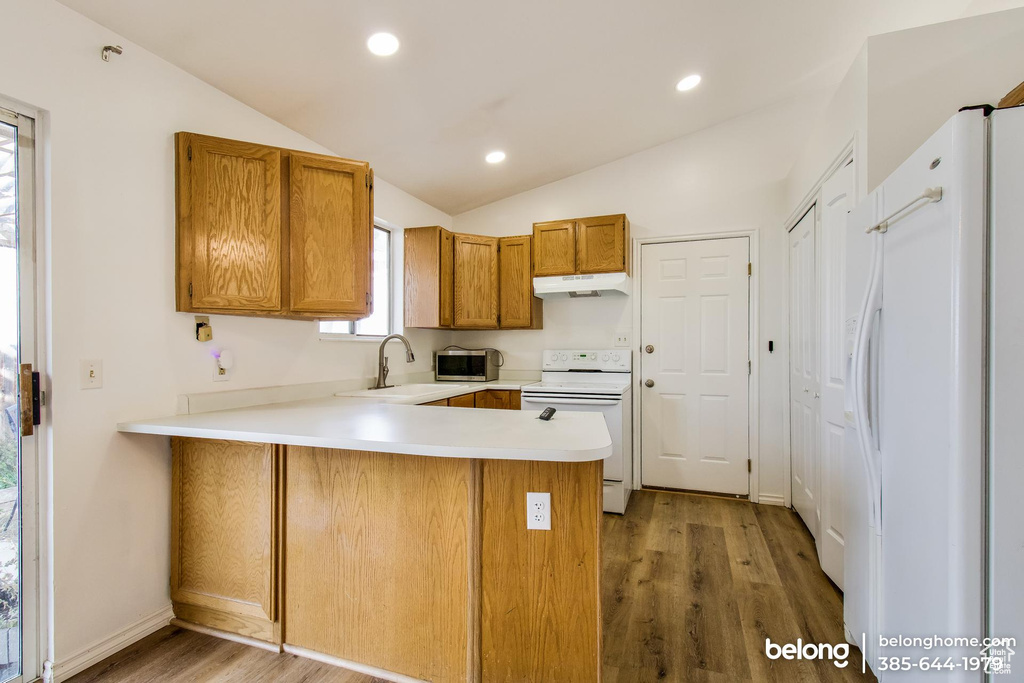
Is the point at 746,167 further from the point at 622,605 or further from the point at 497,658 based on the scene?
the point at 497,658

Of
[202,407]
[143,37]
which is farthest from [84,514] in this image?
[143,37]

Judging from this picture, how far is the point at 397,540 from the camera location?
1521 millimetres

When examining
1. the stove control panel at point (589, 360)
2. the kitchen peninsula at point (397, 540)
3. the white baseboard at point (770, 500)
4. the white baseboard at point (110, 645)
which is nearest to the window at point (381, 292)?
the stove control panel at point (589, 360)

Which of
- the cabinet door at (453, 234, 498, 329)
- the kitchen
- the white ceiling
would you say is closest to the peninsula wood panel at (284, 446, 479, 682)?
the kitchen

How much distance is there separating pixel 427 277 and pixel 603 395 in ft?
5.62

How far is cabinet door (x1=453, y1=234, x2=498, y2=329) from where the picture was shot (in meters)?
3.75

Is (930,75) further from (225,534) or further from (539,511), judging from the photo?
(225,534)

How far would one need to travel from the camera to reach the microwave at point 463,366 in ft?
12.8

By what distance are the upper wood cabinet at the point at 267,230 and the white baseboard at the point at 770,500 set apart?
10.7 ft

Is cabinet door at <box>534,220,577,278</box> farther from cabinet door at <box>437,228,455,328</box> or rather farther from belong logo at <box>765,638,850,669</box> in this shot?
belong logo at <box>765,638,850,669</box>

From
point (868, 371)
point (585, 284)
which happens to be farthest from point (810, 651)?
point (585, 284)

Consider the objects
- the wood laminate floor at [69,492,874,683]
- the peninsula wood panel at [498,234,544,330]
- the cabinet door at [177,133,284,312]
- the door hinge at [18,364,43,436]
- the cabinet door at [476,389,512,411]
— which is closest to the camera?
the door hinge at [18,364,43,436]

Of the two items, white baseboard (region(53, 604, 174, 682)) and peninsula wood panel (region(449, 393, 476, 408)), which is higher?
peninsula wood panel (region(449, 393, 476, 408))

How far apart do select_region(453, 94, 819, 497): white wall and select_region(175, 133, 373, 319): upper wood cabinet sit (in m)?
2.11
